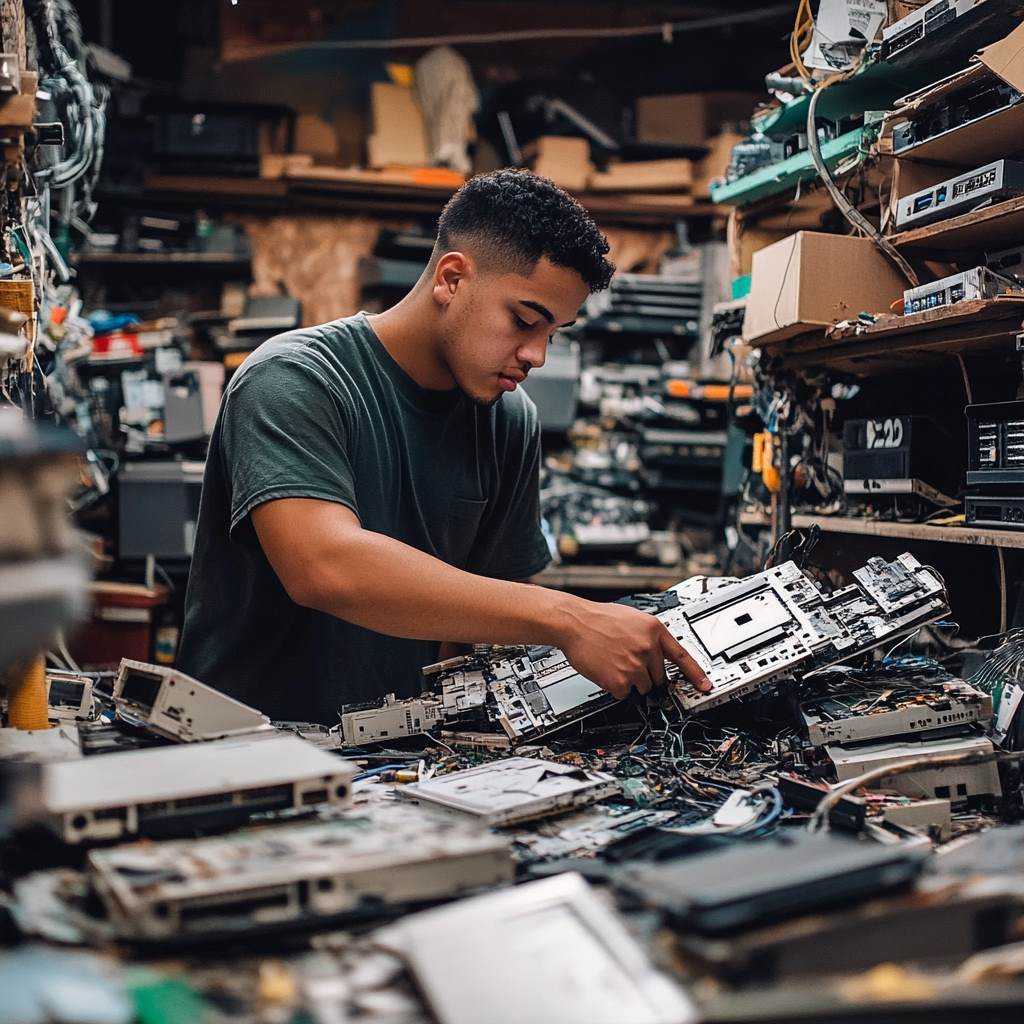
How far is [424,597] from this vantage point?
1667 mm

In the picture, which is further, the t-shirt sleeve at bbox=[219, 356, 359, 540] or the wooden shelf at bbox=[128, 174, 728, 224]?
the wooden shelf at bbox=[128, 174, 728, 224]

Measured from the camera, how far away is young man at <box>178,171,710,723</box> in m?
1.69

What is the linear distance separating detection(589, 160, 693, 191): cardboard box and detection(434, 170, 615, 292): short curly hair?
3.68 meters

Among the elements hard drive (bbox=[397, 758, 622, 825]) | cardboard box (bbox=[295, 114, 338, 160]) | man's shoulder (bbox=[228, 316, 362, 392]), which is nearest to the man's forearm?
hard drive (bbox=[397, 758, 622, 825])

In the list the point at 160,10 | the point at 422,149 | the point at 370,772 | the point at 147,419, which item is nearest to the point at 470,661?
the point at 370,772

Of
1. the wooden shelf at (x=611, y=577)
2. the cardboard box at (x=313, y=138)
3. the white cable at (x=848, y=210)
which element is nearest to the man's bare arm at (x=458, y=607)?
the white cable at (x=848, y=210)

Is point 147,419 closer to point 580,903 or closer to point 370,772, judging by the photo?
point 370,772

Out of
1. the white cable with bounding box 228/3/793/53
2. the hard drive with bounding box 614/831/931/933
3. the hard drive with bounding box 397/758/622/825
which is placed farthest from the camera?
the white cable with bounding box 228/3/793/53

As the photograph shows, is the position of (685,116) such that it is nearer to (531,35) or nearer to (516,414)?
(531,35)

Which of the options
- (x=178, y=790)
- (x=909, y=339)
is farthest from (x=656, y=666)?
(x=909, y=339)

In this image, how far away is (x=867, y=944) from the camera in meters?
0.78

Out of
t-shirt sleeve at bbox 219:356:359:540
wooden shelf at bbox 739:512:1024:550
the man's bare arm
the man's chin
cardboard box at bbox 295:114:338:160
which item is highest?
cardboard box at bbox 295:114:338:160

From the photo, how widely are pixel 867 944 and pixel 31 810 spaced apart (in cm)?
63

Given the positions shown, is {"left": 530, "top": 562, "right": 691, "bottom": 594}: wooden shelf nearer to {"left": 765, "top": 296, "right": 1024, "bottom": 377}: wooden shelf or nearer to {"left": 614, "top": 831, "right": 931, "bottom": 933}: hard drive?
{"left": 765, "top": 296, "right": 1024, "bottom": 377}: wooden shelf
